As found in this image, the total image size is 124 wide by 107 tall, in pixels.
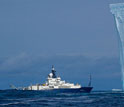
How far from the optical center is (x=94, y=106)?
47.2m

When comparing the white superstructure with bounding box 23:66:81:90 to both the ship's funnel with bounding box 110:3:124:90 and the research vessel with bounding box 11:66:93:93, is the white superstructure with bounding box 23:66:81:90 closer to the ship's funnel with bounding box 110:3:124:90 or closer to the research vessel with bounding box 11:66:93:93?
the research vessel with bounding box 11:66:93:93

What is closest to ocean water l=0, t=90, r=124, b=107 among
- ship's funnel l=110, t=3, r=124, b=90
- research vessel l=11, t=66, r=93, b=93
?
ship's funnel l=110, t=3, r=124, b=90

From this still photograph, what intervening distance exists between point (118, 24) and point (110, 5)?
3706 mm

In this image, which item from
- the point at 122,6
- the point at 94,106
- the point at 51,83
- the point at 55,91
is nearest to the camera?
the point at 94,106

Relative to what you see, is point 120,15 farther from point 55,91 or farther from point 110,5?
point 55,91

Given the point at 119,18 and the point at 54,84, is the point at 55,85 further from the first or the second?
the point at 119,18

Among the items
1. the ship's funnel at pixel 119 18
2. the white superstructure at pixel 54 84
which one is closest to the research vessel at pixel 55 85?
the white superstructure at pixel 54 84

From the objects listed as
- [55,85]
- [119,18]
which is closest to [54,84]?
[55,85]

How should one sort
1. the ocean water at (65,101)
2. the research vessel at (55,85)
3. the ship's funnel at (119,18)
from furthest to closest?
1. the research vessel at (55,85)
2. the ship's funnel at (119,18)
3. the ocean water at (65,101)

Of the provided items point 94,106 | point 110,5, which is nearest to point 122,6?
point 110,5

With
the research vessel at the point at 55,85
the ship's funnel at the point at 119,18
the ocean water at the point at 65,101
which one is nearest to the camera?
the ocean water at the point at 65,101

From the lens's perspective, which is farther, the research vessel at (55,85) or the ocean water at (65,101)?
the research vessel at (55,85)

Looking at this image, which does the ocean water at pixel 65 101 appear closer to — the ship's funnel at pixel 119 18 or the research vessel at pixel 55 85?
the ship's funnel at pixel 119 18

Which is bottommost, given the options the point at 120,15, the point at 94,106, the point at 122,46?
the point at 94,106
